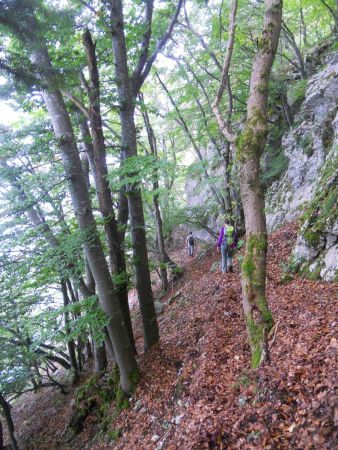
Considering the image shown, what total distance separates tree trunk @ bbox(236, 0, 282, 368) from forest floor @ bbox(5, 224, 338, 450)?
1.38 feet

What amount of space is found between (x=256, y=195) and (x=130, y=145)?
12.3ft

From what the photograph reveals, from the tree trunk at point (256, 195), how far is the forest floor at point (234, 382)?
42 cm

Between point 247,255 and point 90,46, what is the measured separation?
461 centimetres

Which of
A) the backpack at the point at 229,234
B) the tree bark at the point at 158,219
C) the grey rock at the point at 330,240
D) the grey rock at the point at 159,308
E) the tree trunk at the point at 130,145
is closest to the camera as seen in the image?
the grey rock at the point at 330,240

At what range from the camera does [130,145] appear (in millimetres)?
6988

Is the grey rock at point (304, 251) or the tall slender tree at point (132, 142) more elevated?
the tall slender tree at point (132, 142)

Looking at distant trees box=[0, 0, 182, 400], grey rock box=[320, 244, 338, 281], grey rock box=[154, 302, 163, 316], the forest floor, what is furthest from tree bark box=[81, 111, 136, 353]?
grey rock box=[154, 302, 163, 316]

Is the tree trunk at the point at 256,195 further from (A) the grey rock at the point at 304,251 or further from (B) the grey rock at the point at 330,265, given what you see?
(A) the grey rock at the point at 304,251

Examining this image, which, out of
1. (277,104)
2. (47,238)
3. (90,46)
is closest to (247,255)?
(90,46)

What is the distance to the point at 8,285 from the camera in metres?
7.96

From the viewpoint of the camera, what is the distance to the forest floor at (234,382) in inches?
121

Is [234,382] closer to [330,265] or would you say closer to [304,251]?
[330,265]

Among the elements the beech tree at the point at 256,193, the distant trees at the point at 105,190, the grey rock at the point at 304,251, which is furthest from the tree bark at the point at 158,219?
the beech tree at the point at 256,193

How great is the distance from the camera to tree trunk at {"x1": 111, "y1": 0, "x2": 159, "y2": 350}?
686 cm
